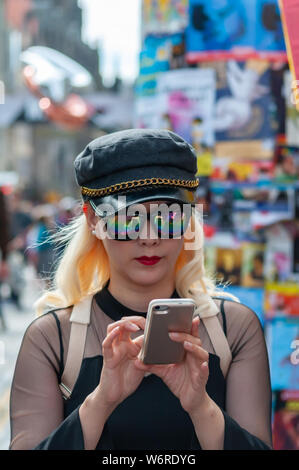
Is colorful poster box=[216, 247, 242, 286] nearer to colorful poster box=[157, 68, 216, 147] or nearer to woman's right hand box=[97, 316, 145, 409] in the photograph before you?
colorful poster box=[157, 68, 216, 147]

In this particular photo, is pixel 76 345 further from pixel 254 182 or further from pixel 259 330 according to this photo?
pixel 254 182

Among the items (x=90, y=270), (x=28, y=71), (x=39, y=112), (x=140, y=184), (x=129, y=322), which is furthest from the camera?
(x=39, y=112)

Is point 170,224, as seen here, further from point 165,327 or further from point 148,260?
point 165,327

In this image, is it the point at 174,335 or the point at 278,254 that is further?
the point at 278,254

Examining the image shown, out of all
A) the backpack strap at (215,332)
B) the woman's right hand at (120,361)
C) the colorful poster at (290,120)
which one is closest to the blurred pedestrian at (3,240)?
the colorful poster at (290,120)

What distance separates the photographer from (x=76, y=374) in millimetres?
1599

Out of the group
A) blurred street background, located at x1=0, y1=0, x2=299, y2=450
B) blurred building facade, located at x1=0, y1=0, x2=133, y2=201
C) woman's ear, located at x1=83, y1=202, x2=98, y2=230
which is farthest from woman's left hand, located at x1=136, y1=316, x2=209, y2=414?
blurred building facade, located at x1=0, y1=0, x2=133, y2=201

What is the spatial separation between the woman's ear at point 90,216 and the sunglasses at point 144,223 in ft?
0.39

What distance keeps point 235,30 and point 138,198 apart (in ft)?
6.51

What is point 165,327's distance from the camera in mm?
1372

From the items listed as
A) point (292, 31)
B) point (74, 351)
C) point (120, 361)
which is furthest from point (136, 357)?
point (292, 31)

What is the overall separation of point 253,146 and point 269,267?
1.98 feet

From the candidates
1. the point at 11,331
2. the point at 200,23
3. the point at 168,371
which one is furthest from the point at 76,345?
the point at 11,331

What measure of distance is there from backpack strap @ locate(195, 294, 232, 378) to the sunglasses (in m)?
0.23
